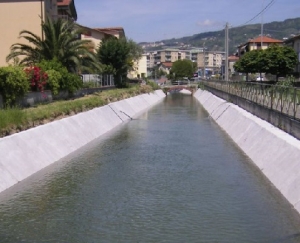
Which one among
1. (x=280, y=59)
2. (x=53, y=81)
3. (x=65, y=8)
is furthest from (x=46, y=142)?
(x=280, y=59)

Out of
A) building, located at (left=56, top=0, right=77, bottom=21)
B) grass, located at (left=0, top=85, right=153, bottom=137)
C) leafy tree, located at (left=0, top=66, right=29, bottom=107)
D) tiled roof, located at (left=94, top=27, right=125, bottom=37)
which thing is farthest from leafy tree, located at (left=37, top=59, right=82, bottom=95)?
tiled roof, located at (left=94, top=27, right=125, bottom=37)

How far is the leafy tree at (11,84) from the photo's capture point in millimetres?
27672

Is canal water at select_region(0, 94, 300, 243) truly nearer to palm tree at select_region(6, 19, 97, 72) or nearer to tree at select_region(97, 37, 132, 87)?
palm tree at select_region(6, 19, 97, 72)

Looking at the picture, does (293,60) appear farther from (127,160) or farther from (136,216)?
(136,216)

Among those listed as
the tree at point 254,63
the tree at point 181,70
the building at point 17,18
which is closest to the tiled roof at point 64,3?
the building at point 17,18

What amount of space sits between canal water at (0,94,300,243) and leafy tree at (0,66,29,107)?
20.5 feet

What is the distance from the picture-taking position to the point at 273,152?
1908 centimetres

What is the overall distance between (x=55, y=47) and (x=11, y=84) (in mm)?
14544

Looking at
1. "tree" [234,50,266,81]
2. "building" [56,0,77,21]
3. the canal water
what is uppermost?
"building" [56,0,77,21]

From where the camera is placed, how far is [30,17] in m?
48.5

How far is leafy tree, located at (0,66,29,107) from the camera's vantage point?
27.7 meters

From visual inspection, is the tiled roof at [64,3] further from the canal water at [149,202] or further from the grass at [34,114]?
the canal water at [149,202]

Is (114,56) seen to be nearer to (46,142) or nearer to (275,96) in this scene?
(46,142)

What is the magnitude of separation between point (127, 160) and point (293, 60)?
1893 inches
